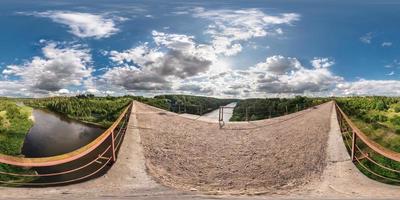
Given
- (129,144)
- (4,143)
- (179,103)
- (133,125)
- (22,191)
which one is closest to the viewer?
(22,191)

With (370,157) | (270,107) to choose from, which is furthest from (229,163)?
(370,157)

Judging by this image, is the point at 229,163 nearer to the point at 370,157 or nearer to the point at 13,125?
the point at 370,157

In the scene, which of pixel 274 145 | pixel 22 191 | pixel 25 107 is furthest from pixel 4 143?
pixel 274 145

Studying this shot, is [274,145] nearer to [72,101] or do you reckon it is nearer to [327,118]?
[327,118]

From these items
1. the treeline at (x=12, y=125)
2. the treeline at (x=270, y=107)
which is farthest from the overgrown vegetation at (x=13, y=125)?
the treeline at (x=270, y=107)

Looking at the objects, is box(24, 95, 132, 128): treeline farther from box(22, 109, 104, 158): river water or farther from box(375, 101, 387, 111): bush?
box(375, 101, 387, 111): bush

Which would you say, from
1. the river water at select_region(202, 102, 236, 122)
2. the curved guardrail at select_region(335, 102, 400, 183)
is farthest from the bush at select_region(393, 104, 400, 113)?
the river water at select_region(202, 102, 236, 122)
